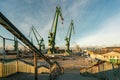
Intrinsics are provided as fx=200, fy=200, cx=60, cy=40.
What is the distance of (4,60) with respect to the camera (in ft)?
53.8

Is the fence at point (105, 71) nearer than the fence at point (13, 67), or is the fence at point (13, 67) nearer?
the fence at point (105, 71)

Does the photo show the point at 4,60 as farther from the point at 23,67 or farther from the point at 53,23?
the point at 53,23

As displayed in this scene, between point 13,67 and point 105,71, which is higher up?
point 13,67

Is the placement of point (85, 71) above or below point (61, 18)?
below

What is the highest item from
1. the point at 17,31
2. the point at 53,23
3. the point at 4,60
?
the point at 53,23

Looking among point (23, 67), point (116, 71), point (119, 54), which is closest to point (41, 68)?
point (23, 67)

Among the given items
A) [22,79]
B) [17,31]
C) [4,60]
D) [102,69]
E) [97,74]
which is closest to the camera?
[17,31]

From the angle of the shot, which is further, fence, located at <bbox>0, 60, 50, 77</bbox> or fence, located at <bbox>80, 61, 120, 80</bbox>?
fence, located at <bbox>0, 60, 50, 77</bbox>

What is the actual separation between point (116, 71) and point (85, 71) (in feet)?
43.1

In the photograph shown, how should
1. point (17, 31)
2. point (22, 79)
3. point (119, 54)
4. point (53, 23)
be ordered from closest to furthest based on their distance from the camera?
point (17, 31), point (22, 79), point (119, 54), point (53, 23)

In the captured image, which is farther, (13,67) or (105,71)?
(13,67)

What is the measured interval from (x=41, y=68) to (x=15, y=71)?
6591 millimetres

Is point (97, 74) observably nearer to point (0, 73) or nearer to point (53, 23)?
point (0, 73)

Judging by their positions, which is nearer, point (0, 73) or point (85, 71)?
point (0, 73)
